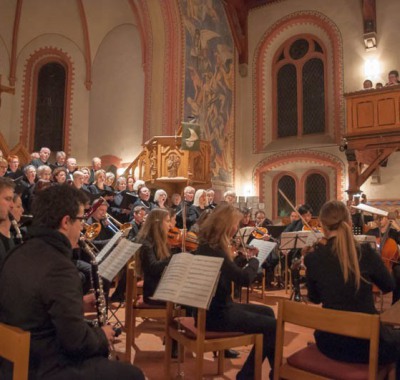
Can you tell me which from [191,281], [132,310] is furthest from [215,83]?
[191,281]

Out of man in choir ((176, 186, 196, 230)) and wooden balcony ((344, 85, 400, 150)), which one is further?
wooden balcony ((344, 85, 400, 150))

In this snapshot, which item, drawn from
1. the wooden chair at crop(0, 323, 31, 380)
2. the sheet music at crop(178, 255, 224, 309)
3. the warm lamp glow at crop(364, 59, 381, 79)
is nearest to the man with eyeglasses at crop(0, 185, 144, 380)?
the wooden chair at crop(0, 323, 31, 380)

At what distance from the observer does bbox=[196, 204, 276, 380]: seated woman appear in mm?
2908

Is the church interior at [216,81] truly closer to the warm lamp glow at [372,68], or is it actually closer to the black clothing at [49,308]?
the warm lamp glow at [372,68]

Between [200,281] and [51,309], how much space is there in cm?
105

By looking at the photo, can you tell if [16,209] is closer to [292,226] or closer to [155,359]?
[155,359]

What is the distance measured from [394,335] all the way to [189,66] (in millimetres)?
→ 10033

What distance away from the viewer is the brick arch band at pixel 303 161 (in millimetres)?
12297

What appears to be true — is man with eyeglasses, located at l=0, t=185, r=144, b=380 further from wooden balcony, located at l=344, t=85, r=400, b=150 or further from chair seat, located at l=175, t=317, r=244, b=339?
wooden balcony, located at l=344, t=85, r=400, b=150

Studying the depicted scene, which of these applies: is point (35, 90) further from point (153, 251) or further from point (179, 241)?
point (153, 251)

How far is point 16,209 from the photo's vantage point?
370 cm

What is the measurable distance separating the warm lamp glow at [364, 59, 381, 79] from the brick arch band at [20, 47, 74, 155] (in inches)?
346

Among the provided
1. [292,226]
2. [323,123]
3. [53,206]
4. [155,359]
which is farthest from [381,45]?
[53,206]

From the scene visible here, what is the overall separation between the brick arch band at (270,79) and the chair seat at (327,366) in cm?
1083
